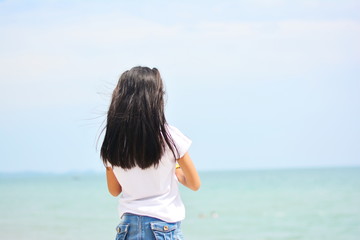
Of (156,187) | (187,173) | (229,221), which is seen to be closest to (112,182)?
(156,187)

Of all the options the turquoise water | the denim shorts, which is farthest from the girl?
the turquoise water

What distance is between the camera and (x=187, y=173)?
2.49 meters

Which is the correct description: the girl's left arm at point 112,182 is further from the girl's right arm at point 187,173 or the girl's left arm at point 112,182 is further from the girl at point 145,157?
the girl's right arm at point 187,173

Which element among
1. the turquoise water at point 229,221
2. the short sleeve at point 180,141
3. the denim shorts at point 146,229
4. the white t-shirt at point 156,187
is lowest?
the denim shorts at point 146,229

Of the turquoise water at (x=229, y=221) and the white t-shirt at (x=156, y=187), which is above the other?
the turquoise water at (x=229, y=221)

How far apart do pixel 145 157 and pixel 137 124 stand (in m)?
0.14

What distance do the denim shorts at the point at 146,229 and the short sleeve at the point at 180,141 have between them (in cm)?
30

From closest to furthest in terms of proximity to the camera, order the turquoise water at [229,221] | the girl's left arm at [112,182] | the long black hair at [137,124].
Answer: the long black hair at [137,124] < the girl's left arm at [112,182] < the turquoise water at [229,221]

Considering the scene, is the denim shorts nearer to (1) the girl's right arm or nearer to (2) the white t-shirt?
(2) the white t-shirt

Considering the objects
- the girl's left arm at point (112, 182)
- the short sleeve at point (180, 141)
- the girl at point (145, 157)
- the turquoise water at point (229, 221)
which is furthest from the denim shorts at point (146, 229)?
the turquoise water at point (229, 221)

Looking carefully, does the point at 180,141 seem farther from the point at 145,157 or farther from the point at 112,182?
the point at 112,182

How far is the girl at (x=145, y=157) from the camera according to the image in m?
2.39

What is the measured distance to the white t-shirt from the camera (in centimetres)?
245

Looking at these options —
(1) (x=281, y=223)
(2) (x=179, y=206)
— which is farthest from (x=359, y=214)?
(2) (x=179, y=206)
